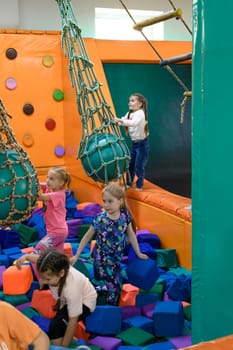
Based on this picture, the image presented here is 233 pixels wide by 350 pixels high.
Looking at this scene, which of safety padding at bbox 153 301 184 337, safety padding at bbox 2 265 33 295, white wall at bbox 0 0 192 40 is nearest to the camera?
safety padding at bbox 153 301 184 337

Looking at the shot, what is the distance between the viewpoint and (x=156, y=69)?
5672 mm

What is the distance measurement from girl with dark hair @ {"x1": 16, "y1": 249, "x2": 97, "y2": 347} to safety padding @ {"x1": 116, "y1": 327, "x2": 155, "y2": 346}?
0.71 ft

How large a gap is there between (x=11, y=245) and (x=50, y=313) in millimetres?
1154

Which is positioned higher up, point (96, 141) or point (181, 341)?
point (96, 141)

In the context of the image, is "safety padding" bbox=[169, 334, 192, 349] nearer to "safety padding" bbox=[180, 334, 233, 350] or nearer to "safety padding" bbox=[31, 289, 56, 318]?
"safety padding" bbox=[31, 289, 56, 318]

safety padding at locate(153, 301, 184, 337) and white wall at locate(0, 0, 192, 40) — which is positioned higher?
white wall at locate(0, 0, 192, 40)

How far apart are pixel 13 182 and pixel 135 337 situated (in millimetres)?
926

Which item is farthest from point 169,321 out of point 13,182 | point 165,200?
point 165,200

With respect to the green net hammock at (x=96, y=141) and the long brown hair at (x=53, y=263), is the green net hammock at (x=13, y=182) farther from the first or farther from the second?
the green net hammock at (x=96, y=141)

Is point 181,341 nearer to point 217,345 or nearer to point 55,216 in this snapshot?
point 55,216

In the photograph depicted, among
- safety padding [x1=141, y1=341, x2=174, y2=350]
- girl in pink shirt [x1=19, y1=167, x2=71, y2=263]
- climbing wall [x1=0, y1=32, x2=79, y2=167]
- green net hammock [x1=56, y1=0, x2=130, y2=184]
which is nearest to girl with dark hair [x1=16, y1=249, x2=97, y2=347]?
safety padding [x1=141, y1=341, x2=174, y2=350]

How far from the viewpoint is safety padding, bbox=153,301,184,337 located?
2443 millimetres

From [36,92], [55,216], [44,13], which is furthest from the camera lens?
[44,13]

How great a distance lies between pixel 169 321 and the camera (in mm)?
2451
